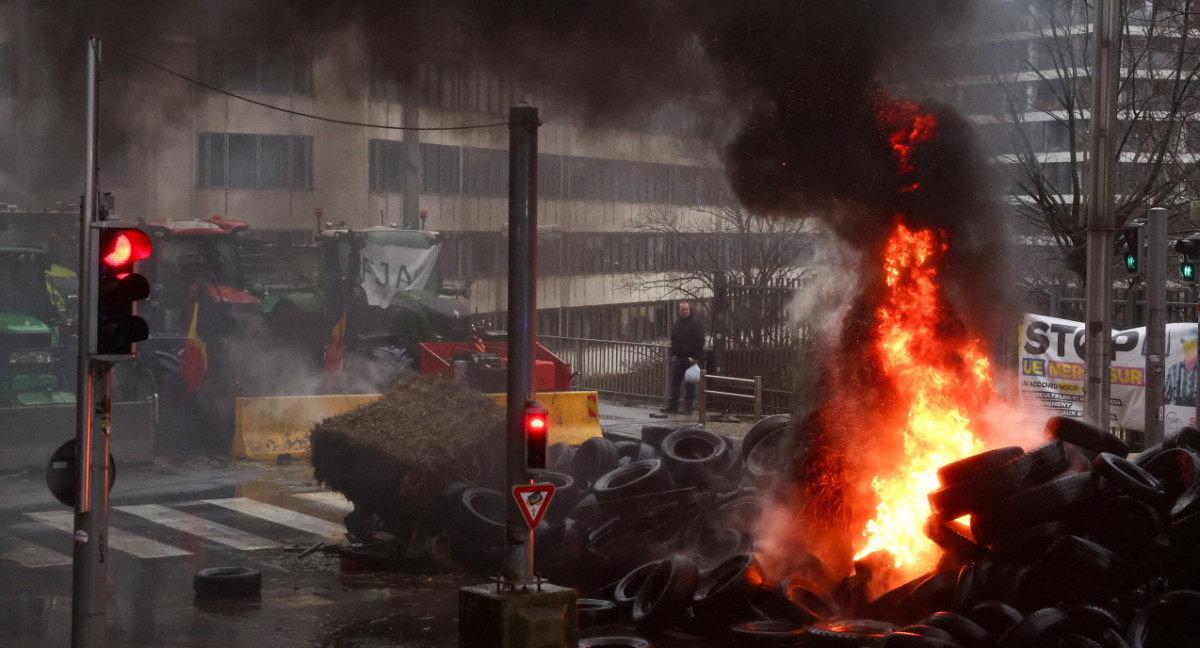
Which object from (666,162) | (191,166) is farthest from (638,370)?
(191,166)

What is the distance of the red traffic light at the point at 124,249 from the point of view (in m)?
7.66

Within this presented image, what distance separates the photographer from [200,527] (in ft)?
44.3

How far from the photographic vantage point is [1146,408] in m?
13.1

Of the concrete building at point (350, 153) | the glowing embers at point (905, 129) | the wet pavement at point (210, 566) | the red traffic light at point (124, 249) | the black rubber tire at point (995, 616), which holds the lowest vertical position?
→ the wet pavement at point (210, 566)

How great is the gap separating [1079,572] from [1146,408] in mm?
5797

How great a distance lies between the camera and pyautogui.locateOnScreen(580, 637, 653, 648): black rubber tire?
8.66 meters

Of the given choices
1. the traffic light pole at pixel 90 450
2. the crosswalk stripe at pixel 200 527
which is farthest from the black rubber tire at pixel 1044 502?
the crosswalk stripe at pixel 200 527

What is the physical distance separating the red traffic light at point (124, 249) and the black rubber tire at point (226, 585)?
376cm

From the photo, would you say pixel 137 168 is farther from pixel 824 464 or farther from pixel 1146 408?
pixel 1146 408

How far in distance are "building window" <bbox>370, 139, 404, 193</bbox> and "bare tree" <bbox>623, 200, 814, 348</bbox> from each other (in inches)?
245

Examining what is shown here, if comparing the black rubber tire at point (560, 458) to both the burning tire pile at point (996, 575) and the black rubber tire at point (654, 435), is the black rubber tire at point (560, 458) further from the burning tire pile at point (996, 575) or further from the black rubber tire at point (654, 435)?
the burning tire pile at point (996, 575)

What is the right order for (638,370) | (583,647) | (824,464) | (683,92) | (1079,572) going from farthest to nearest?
(638,370), (683,92), (824,464), (583,647), (1079,572)

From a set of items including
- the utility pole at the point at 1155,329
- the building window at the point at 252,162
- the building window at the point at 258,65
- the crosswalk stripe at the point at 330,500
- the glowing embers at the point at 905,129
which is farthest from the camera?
the building window at the point at 252,162

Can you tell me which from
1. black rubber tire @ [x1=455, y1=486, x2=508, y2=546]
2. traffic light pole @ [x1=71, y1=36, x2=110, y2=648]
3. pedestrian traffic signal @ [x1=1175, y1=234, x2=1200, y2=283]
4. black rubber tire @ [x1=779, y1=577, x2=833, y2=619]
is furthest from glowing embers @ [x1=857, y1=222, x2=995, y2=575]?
traffic light pole @ [x1=71, y1=36, x2=110, y2=648]
